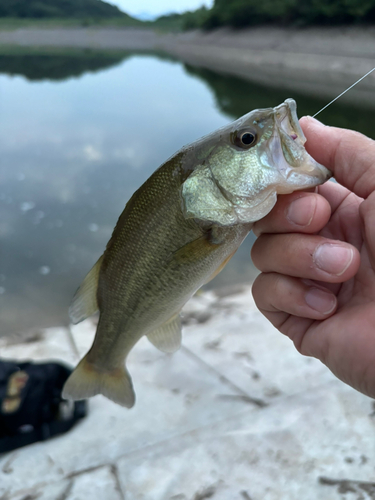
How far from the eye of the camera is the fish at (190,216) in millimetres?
1536

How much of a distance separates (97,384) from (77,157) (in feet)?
36.0

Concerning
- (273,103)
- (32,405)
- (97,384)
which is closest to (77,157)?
(32,405)

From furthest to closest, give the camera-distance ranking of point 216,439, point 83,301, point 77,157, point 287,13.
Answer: point 287,13 → point 77,157 → point 216,439 → point 83,301

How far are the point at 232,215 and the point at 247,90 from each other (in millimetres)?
24682

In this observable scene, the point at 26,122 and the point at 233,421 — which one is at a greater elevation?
the point at 233,421

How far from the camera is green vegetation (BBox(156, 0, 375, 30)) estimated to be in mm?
26669

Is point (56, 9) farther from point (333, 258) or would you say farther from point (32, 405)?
point (333, 258)

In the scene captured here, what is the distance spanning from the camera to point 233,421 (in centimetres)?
294

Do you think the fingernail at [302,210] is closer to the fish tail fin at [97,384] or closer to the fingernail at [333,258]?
the fingernail at [333,258]

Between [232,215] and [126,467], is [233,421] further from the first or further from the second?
[232,215]

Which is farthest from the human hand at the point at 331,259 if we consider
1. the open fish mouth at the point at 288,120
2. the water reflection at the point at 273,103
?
the water reflection at the point at 273,103

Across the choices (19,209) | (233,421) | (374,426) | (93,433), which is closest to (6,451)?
(93,433)

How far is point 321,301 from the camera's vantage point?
5.85ft

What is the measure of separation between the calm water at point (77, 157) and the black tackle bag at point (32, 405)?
2247 mm
